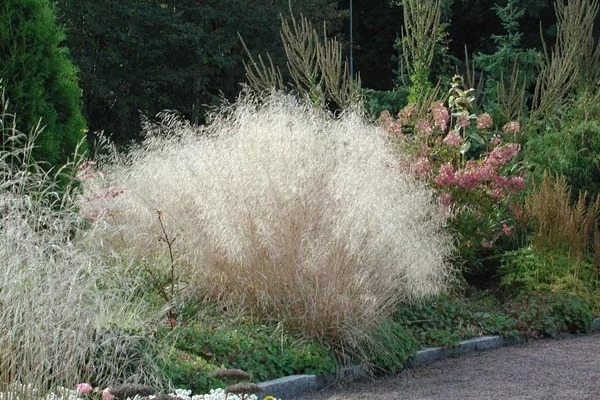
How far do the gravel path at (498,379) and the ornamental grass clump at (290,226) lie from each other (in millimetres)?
459

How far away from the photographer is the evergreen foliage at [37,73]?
19.9ft

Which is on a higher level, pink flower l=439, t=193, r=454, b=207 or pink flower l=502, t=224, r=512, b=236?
pink flower l=439, t=193, r=454, b=207

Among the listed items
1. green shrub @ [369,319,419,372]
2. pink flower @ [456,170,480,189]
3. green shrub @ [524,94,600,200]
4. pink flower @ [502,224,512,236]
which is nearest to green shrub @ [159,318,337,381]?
green shrub @ [369,319,419,372]

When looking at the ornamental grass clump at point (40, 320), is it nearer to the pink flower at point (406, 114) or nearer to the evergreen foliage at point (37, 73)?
the evergreen foliage at point (37, 73)

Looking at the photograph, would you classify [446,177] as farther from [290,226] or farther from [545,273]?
[290,226]

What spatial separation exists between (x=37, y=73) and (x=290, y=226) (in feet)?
6.83

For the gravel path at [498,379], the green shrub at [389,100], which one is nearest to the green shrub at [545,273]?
the gravel path at [498,379]

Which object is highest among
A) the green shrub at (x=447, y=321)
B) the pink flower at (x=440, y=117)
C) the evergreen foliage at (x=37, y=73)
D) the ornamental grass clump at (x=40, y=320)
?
the evergreen foliage at (x=37, y=73)

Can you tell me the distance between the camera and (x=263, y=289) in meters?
6.00

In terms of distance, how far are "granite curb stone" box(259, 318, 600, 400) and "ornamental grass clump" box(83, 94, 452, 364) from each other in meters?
0.20

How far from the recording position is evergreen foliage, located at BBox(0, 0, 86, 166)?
6.07 m

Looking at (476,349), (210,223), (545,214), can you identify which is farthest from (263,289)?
(545,214)

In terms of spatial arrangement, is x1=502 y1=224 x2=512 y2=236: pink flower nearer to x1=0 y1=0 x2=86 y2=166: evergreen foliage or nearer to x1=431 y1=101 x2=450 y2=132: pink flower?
x1=431 y1=101 x2=450 y2=132: pink flower

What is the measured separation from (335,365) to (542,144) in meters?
5.40
